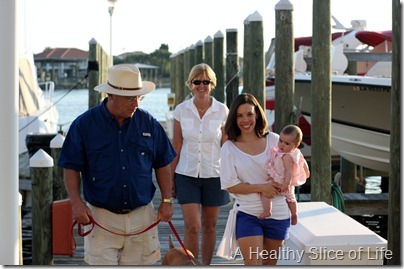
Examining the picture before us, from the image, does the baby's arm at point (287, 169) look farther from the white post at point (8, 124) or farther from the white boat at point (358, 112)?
the white boat at point (358, 112)

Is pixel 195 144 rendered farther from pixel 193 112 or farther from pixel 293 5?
pixel 293 5

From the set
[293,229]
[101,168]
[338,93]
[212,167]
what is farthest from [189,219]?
[338,93]

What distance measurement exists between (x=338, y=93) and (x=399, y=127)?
27.5 feet

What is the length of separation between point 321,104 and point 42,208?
282 centimetres

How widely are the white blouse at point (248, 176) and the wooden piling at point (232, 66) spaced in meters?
6.82

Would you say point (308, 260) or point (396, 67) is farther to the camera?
point (308, 260)

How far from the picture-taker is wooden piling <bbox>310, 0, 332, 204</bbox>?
8.27 metres

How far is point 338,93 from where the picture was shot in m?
13.4

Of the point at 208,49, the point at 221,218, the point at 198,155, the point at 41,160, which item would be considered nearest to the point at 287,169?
the point at 198,155

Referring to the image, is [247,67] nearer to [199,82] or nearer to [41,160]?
[41,160]

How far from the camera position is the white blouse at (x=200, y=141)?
641cm

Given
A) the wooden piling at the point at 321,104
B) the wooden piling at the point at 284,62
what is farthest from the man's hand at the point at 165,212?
the wooden piling at the point at 284,62

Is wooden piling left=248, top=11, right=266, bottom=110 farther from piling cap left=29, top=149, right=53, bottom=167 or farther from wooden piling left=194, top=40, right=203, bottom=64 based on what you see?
wooden piling left=194, top=40, right=203, bottom=64

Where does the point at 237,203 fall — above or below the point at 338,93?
below
